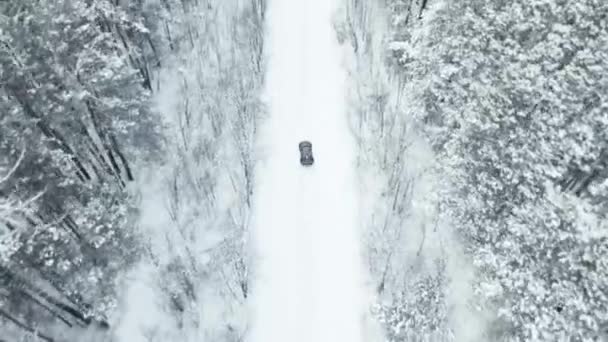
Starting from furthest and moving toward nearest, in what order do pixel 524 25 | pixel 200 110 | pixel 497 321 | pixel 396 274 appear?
pixel 200 110 → pixel 396 274 → pixel 497 321 → pixel 524 25

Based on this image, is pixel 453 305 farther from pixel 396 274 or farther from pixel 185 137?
pixel 185 137

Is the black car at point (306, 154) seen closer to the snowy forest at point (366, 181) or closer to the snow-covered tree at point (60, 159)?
the snowy forest at point (366, 181)

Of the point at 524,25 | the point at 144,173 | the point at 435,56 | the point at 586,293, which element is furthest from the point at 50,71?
the point at 586,293

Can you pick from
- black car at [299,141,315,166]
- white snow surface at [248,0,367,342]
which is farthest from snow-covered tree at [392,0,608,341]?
black car at [299,141,315,166]

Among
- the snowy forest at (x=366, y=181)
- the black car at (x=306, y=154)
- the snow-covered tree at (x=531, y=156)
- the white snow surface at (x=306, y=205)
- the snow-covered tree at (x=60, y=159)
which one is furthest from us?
the black car at (x=306, y=154)

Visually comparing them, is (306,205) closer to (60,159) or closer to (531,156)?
(531,156)

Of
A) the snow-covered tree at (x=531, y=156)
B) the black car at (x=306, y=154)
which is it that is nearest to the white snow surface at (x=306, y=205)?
the black car at (x=306, y=154)
